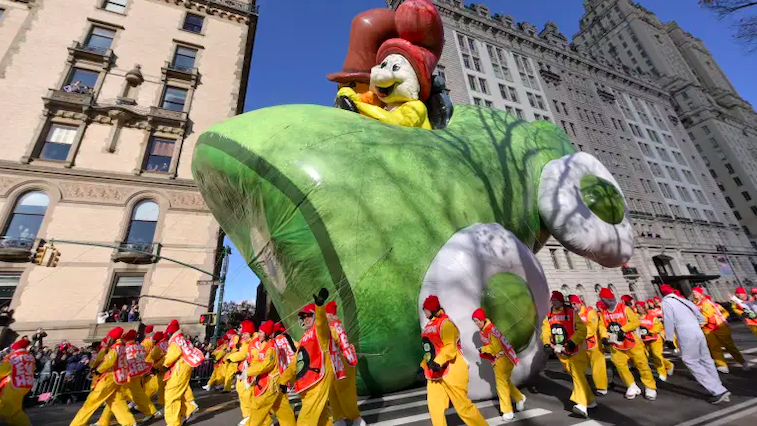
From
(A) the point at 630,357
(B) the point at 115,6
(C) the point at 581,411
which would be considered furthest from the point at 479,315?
(B) the point at 115,6

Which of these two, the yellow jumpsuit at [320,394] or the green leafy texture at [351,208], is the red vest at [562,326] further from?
the yellow jumpsuit at [320,394]

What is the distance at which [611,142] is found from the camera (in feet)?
127

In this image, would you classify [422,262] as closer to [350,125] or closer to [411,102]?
[350,125]

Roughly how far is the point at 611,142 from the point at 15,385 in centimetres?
4866

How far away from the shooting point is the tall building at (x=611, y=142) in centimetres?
3059

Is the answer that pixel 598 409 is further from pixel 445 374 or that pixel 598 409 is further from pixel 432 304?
pixel 432 304

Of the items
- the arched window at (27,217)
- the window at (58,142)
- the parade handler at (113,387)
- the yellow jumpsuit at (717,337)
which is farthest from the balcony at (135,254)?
the yellow jumpsuit at (717,337)

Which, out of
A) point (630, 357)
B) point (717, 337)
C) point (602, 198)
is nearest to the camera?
point (630, 357)

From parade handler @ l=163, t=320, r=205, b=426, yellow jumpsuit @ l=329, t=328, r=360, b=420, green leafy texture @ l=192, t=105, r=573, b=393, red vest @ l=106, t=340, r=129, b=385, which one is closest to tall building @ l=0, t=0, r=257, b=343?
red vest @ l=106, t=340, r=129, b=385

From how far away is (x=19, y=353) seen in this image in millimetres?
6090

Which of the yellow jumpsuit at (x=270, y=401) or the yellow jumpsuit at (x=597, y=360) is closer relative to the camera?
the yellow jumpsuit at (x=270, y=401)

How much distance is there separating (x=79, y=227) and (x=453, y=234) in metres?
15.4

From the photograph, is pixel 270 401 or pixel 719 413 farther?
pixel 270 401

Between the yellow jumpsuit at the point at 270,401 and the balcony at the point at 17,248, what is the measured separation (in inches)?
517
